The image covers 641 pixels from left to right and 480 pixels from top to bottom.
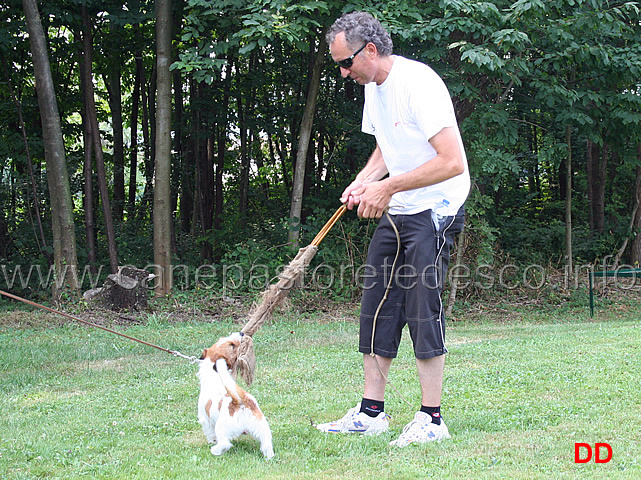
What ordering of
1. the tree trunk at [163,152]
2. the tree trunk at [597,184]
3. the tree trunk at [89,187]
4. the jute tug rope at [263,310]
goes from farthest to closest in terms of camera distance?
the tree trunk at [597,184], the tree trunk at [89,187], the tree trunk at [163,152], the jute tug rope at [263,310]

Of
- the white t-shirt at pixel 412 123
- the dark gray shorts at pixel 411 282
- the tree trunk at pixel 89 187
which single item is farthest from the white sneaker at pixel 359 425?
the tree trunk at pixel 89 187

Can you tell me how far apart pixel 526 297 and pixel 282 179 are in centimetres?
1017

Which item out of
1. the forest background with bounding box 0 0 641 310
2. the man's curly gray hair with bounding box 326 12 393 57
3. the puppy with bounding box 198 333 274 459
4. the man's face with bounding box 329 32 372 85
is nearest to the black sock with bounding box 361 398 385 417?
the puppy with bounding box 198 333 274 459

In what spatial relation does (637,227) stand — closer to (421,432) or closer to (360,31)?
(421,432)

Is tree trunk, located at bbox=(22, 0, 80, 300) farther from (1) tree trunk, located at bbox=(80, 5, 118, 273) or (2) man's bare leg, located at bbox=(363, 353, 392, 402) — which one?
(2) man's bare leg, located at bbox=(363, 353, 392, 402)

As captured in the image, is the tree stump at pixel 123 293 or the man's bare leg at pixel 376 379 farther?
the tree stump at pixel 123 293

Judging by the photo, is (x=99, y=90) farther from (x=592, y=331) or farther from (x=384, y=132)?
(x=384, y=132)

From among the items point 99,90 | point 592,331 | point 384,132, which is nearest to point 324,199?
point 592,331

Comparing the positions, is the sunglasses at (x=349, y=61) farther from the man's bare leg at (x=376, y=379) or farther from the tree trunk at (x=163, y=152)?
the tree trunk at (x=163, y=152)

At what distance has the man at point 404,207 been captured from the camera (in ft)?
10.9

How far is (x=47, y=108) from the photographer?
34.4ft

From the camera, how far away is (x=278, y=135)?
15859 mm

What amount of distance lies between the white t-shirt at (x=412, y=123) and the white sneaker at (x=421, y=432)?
1081mm

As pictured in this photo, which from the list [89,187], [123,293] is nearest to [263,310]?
[123,293]
